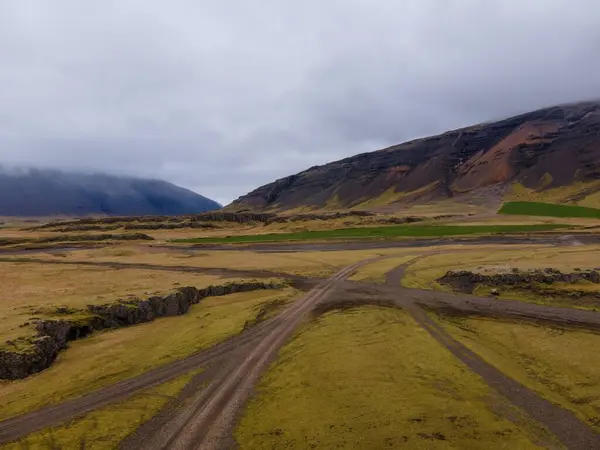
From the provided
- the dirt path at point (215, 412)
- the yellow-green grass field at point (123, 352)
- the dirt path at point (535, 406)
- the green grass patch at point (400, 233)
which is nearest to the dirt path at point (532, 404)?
the dirt path at point (535, 406)

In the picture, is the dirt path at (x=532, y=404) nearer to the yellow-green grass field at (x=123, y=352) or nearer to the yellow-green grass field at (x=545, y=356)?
the yellow-green grass field at (x=545, y=356)

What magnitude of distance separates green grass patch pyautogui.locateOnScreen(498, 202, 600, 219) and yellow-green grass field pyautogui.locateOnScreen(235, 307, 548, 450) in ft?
389

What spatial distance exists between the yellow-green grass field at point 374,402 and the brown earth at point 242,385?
79cm

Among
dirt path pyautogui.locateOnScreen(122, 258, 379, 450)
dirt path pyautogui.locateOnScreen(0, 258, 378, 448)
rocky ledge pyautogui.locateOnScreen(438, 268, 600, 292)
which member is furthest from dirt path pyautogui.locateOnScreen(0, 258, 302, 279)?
dirt path pyautogui.locateOnScreen(122, 258, 379, 450)

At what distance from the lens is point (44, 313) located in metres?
27.7

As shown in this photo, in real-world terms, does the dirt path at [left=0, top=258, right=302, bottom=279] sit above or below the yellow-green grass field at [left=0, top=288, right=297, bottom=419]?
above

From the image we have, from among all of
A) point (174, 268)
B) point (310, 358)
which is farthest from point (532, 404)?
point (174, 268)

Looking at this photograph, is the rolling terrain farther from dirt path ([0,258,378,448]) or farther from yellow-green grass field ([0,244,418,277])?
yellow-green grass field ([0,244,418,277])

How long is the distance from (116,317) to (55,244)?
8414cm

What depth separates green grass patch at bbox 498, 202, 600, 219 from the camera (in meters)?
117

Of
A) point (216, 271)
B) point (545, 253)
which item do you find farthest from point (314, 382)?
point (545, 253)

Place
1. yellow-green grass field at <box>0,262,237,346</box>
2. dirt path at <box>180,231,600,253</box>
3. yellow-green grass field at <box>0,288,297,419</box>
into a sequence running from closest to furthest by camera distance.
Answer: yellow-green grass field at <box>0,288,297,419</box> → yellow-green grass field at <box>0,262,237,346</box> → dirt path at <box>180,231,600,253</box>

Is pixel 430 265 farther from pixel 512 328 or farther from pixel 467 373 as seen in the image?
pixel 467 373

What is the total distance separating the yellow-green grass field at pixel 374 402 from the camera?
44.0ft
